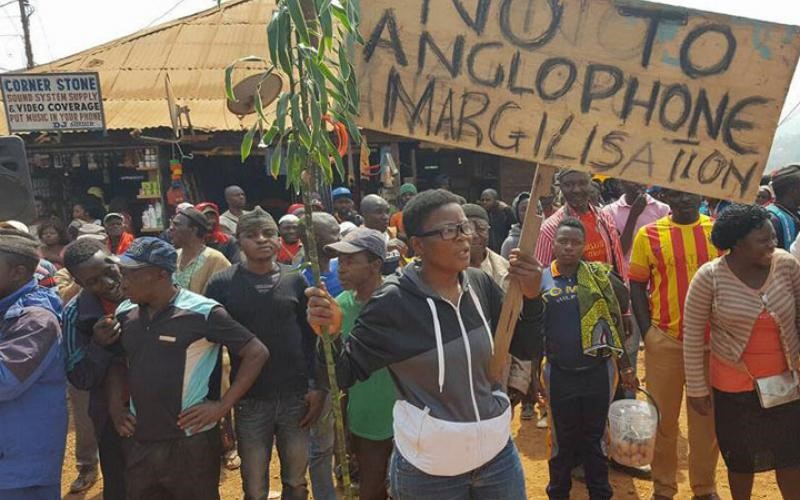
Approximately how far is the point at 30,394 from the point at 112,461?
76cm

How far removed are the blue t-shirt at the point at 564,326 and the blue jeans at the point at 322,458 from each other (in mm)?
1348

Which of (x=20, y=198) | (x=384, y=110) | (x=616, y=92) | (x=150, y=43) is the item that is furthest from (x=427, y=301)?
(x=150, y=43)

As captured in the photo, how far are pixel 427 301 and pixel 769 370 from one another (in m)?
2.04

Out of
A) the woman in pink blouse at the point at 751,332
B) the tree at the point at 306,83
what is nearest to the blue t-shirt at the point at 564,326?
the woman in pink blouse at the point at 751,332

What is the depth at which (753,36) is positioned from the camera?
2.07 m

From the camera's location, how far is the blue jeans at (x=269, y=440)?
11.1ft

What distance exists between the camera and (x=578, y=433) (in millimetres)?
3680

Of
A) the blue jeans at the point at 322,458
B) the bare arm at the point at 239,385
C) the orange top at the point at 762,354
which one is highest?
the orange top at the point at 762,354

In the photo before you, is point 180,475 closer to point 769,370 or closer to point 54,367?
point 54,367

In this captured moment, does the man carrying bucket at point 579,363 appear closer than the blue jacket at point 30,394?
Answer: No

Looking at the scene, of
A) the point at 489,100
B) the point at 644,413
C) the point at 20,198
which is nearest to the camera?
the point at 489,100

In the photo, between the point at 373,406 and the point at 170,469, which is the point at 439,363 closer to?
the point at 373,406

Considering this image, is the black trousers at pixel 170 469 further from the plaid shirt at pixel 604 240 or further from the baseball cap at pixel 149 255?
the plaid shirt at pixel 604 240

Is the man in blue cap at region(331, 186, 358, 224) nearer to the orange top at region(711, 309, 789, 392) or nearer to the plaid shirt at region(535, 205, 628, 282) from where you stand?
the plaid shirt at region(535, 205, 628, 282)
